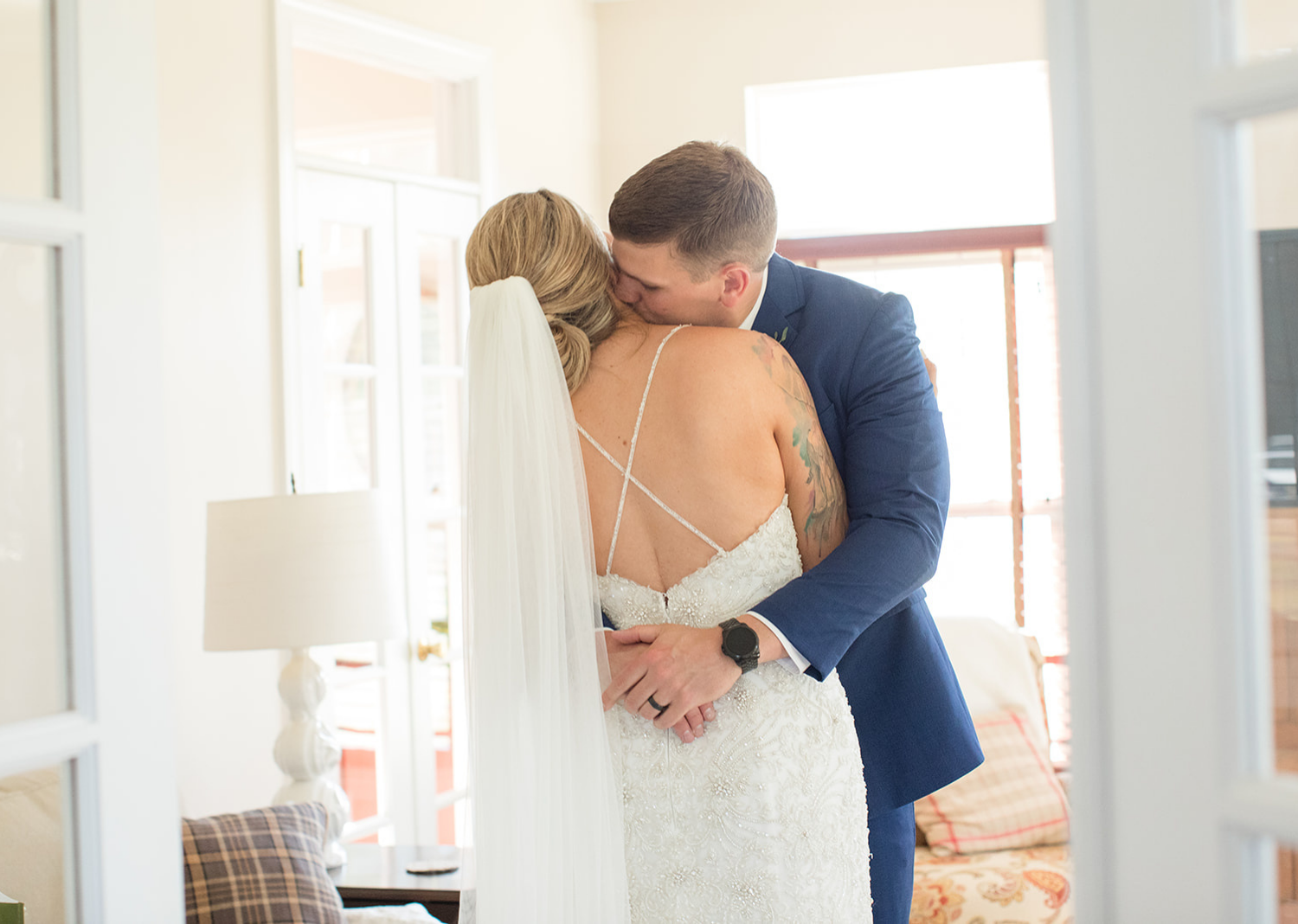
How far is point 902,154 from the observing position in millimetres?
4547

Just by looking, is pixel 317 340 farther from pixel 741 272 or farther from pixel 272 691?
pixel 741 272

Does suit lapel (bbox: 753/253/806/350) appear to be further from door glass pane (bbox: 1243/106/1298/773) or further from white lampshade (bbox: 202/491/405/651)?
white lampshade (bbox: 202/491/405/651)

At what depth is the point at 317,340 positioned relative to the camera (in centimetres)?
323

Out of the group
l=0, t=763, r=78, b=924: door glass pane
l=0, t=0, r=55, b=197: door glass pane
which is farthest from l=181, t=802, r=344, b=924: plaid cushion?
l=0, t=0, r=55, b=197: door glass pane

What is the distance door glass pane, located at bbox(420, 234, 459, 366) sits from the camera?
3697mm

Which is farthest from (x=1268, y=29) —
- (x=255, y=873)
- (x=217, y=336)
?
(x=217, y=336)

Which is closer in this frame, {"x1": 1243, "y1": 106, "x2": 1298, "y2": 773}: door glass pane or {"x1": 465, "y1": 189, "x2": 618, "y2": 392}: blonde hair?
{"x1": 1243, "y1": 106, "x2": 1298, "y2": 773}: door glass pane

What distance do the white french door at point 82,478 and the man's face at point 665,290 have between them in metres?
0.62

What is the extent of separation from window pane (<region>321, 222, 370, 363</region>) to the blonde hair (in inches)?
78.1

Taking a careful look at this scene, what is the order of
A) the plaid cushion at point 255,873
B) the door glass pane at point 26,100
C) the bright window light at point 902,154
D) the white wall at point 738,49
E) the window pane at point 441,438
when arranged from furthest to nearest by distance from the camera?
the bright window light at point 902,154 → the white wall at point 738,49 → the window pane at point 441,438 → the plaid cushion at point 255,873 → the door glass pane at point 26,100

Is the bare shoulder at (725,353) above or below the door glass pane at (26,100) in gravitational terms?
below

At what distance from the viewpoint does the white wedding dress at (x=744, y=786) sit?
4.58ft

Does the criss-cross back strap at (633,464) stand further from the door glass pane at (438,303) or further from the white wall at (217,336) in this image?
the door glass pane at (438,303)

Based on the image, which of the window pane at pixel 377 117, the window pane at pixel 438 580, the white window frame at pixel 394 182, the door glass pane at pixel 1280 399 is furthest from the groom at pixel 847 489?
the window pane at pixel 438 580
